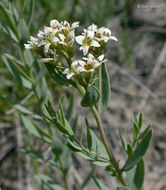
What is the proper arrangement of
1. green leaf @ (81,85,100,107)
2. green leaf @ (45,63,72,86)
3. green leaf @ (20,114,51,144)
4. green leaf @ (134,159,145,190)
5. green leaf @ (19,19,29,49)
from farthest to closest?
green leaf @ (20,114,51,144) < green leaf @ (19,19,29,49) < green leaf @ (134,159,145,190) < green leaf @ (45,63,72,86) < green leaf @ (81,85,100,107)

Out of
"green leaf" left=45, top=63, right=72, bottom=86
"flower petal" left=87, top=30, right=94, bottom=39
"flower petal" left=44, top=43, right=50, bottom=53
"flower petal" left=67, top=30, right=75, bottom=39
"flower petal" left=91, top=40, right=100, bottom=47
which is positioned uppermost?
"flower petal" left=67, top=30, right=75, bottom=39

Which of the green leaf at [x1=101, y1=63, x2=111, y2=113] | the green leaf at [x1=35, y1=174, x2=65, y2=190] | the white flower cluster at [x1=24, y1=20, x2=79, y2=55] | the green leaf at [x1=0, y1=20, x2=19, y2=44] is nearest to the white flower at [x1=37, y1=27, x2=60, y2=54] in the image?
the white flower cluster at [x1=24, y1=20, x2=79, y2=55]

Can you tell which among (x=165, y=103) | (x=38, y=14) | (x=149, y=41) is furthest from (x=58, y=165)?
(x=149, y=41)

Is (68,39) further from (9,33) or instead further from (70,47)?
(9,33)

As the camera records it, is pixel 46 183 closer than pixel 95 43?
No

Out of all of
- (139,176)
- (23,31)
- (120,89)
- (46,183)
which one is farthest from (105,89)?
(120,89)

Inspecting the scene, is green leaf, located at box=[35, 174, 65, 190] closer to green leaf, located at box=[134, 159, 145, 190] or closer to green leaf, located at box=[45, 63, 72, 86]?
green leaf, located at box=[134, 159, 145, 190]
